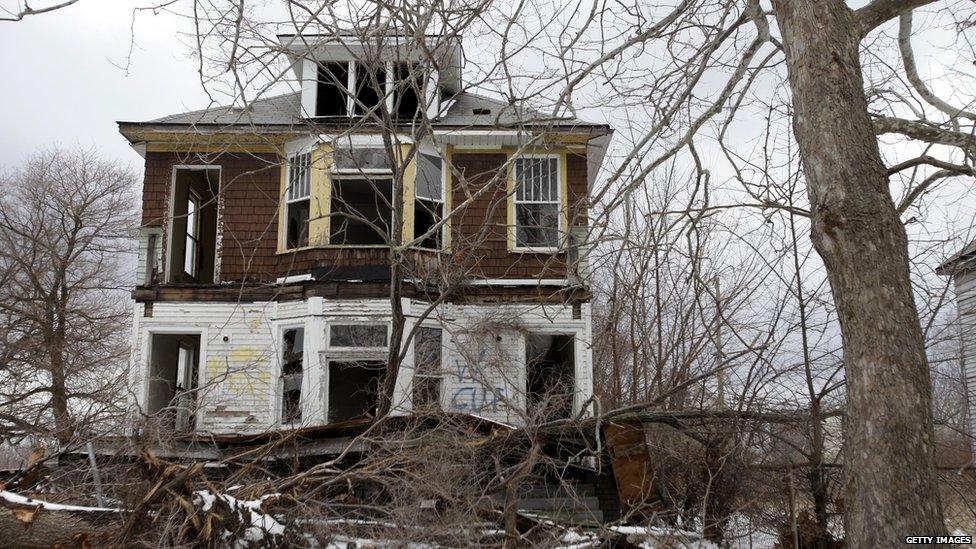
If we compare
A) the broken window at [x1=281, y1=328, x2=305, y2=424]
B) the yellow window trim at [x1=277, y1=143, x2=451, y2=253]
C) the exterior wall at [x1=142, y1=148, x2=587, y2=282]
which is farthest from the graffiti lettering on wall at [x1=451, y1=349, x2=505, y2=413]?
the broken window at [x1=281, y1=328, x2=305, y2=424]

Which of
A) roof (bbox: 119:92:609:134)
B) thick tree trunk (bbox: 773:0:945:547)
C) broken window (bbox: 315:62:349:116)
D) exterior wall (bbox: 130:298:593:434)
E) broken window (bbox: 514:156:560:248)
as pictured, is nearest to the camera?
thick tree trunk (bbox: 773:0:945:547)

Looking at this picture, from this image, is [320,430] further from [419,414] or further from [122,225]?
[122,225]

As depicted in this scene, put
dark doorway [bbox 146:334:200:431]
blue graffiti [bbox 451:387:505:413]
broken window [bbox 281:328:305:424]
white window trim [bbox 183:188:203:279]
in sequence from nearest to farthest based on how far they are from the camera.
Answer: blue graffiti [bbox 451:387:505:413]
broken window [bbox 281:328:305:424]
dark doorway [bbox 146:334:200:431]
white window trim [bbox 183:188:203:279]

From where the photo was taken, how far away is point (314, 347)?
42.4 feet

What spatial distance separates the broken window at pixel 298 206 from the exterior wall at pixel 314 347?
128cm

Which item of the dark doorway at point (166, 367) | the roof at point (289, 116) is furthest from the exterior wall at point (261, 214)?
the dark doorway at point (166, 367)

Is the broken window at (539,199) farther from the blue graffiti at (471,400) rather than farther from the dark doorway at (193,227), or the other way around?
→ the dark doorway at (193,227)

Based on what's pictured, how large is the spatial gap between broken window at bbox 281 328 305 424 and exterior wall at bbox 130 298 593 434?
14cm

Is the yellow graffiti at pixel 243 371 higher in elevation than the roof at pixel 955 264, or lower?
lower

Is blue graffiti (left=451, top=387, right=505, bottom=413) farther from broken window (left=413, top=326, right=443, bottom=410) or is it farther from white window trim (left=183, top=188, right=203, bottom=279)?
white window trim (left=183, top=188, right=203, bottom=279)

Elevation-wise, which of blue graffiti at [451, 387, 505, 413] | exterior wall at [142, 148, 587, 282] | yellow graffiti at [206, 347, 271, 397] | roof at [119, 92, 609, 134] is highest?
roof at [119, 92, 609, 134]

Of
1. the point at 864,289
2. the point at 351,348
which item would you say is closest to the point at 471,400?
the point at 351,348

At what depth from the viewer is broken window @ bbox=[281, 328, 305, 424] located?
13.2 m

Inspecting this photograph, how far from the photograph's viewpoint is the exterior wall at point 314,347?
1296 centimetres
